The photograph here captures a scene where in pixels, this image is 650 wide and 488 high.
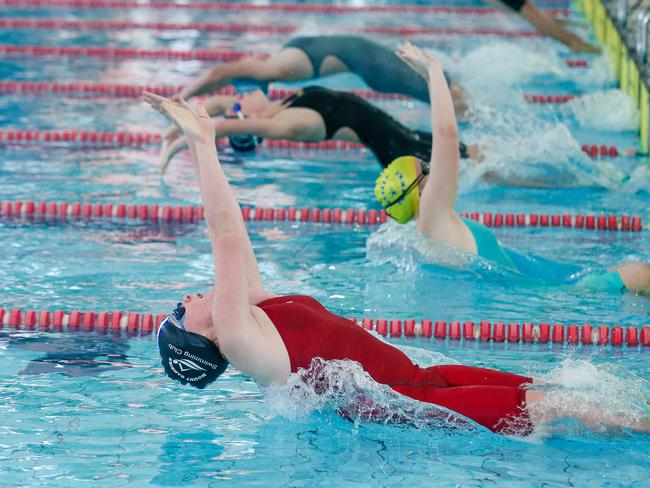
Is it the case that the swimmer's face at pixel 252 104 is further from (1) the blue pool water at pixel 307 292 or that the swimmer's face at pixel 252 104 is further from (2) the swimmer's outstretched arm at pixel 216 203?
(2) the swimmer's outstretched arm at pixel 216 203

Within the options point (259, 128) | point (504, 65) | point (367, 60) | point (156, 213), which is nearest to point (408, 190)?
point (259, 128)

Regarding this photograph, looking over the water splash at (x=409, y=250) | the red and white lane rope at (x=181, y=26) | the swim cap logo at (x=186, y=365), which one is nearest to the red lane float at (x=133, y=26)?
the red and white lane rope at (x=181, y=26)

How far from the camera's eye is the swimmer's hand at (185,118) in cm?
320

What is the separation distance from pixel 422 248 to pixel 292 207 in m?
1.45

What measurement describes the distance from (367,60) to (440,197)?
9.37ft

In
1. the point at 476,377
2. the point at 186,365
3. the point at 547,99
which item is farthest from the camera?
the point at 547,99

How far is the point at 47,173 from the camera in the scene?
6.89 metres

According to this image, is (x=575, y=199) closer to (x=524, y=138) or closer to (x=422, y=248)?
(x=524, y=138)

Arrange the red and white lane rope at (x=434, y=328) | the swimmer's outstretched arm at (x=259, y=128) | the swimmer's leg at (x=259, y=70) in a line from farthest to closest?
1. the swimmer's leg at (x=259, y=70)
2. the swimmer's outstretched arm at (x=259, y=128)
3. the red and white lane rope at (x=434, y=328)

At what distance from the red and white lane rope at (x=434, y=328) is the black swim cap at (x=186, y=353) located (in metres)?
1.16

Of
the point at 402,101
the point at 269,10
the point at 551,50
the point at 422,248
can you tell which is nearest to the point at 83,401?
the point at 422,248

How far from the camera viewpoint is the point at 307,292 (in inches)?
195

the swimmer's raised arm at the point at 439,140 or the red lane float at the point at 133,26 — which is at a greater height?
the red lane float at the point at 133,26

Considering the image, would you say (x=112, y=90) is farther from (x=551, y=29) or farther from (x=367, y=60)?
(x=551, y=29)
